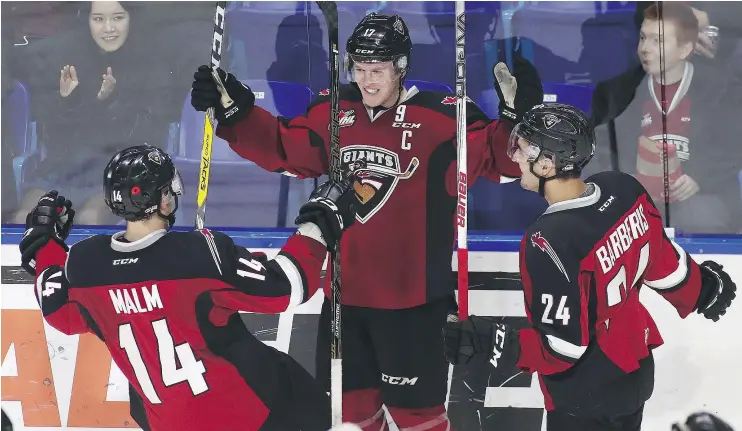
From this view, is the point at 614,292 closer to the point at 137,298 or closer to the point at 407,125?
the point at 407,125

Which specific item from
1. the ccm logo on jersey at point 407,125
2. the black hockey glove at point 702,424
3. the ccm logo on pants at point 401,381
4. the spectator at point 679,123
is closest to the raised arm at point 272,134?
the ccm logo on jersey at point 407,125

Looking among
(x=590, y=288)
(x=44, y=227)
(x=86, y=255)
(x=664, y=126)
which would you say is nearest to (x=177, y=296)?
(x=86, y=255)

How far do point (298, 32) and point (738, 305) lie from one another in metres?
2.07

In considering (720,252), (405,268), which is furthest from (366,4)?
(720,252)

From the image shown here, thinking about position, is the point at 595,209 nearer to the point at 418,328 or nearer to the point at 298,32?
the point at 418,328

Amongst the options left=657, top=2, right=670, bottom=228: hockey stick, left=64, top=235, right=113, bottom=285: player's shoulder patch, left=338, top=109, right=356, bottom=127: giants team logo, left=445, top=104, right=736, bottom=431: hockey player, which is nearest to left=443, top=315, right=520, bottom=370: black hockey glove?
left=445, top=104, right=736, bottom=431: hockey player

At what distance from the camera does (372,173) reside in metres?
2.70

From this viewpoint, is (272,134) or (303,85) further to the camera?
(303,85)

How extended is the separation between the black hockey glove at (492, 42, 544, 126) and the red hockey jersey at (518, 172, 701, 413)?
0.37 meters

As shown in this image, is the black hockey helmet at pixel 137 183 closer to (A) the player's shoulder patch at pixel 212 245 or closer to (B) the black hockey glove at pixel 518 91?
(A) the player's shoulder patch at pixel 212 245

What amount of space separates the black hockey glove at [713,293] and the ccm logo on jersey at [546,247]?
0.72 meters

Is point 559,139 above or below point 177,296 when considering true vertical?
above

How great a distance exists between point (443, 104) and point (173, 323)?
123 centimetres

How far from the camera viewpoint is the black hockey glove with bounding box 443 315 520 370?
2.22 metres
